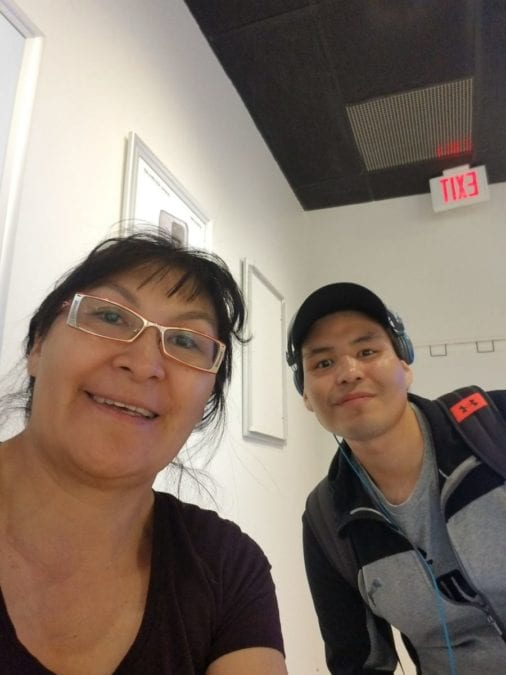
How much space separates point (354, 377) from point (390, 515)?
31 centimetres

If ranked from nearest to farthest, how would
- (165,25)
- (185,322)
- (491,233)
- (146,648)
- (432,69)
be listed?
(146,648), (185,322), (165,25), (432,69), (491,233)

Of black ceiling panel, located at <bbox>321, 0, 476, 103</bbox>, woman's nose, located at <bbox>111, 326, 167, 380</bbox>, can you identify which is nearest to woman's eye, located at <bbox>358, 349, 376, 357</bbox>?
woman's nose, located at <bbox>111, 326, 167, 380</bbox>

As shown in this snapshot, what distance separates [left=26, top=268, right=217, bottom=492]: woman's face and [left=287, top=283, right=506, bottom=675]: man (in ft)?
1.72

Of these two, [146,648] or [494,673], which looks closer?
[146,648]

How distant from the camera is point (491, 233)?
2.51m

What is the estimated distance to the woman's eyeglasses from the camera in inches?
26.2

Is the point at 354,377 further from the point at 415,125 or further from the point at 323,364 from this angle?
the point at 415,125

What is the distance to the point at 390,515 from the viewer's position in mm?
1111

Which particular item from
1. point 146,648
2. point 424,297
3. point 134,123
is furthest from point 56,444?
point 424,297

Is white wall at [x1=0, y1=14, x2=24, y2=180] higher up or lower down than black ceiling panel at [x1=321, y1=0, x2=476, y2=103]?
lower down

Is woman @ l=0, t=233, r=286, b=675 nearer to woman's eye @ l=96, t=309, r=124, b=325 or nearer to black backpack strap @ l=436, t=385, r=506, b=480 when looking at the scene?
woman's eye @ l=96, t=309, r=124, b=325

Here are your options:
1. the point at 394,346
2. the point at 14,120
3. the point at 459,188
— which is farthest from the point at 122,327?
the point at 459,188

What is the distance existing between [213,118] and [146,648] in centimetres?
161

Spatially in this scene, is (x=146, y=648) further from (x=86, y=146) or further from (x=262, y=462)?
(x=262, y=462)
